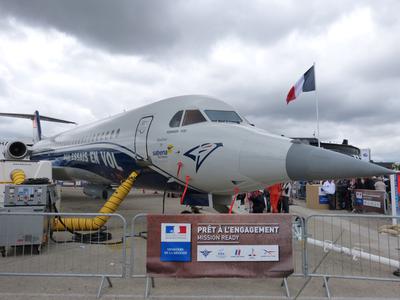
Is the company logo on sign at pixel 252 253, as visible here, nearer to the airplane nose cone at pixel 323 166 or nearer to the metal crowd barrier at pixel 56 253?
the airplane nose cone at pixel 323 166

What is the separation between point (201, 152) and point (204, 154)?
0.10 m

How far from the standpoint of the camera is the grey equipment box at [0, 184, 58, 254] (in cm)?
680

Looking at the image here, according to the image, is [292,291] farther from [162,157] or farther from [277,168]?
[162,157]

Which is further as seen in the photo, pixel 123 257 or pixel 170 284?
pixel 170 284

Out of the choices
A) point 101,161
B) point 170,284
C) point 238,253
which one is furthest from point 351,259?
point 101,161

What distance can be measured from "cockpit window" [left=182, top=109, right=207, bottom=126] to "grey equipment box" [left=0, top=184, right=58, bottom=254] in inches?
134

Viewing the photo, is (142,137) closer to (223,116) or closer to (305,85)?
(223,116)

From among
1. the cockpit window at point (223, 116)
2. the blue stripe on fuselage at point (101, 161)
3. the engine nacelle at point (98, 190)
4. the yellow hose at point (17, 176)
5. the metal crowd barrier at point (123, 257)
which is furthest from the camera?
the engine nacelle at point (98, 190)

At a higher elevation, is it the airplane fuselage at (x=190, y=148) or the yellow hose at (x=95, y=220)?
the airplane fuselage at (x=190, y=148)

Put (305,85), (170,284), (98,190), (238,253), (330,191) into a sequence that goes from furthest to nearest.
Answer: (305,85)
(330,191)
(98,190)
(170,284)
(238,253)

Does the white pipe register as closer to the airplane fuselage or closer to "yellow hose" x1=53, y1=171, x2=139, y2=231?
the airplane fuselage

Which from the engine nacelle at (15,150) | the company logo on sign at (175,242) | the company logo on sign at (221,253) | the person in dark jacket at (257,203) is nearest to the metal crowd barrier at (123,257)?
the company logo on sign at (175,242)

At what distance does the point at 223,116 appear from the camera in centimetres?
782

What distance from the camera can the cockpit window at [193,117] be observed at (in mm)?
7750
